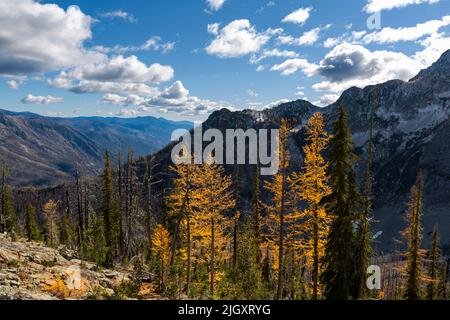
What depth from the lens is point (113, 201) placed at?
44.4m

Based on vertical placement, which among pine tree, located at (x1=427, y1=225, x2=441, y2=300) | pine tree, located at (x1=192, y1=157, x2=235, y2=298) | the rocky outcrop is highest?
pine tree, located at (x1=192, y1=157, x2=235, y2=298)

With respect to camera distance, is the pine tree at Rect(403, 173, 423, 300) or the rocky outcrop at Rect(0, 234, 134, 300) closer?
the rocky outcrop at Rect(0, 234, 134, 300)

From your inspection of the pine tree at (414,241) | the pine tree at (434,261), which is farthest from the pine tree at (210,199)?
the pine tree at (434,261)

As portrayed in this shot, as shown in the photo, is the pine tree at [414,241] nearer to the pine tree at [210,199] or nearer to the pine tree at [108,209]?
the pine tree at [210,199]

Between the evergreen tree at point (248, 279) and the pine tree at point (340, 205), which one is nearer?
the pine tree at point (340, 205)

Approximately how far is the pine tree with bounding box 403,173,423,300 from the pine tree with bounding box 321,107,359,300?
11.1 meters

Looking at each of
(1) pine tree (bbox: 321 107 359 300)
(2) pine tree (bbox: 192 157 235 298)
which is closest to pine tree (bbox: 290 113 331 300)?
(1) pine tree (bbox: 321 107 359 300)

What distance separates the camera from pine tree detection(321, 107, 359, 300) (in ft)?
77.2

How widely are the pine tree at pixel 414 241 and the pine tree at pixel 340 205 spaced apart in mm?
11051

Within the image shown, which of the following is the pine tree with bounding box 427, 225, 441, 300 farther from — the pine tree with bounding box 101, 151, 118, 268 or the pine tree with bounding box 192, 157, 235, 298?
the pine tree with bounding box 101, 151, 118, 268

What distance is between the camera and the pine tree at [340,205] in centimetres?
2353
